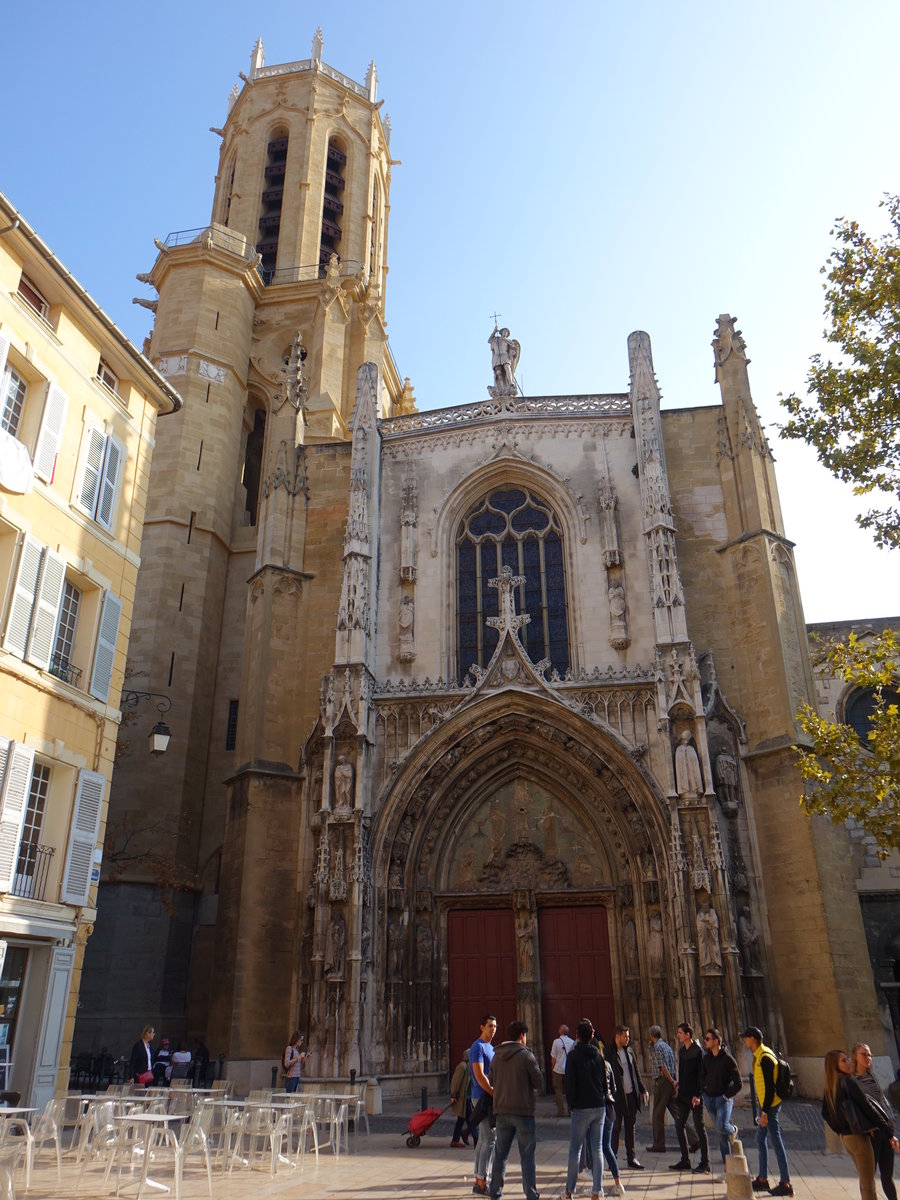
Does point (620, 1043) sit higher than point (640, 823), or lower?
lower

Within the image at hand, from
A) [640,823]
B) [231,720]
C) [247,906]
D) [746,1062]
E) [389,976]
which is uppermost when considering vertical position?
[231,720]

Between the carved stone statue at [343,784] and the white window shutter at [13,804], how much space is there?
624 centimetres

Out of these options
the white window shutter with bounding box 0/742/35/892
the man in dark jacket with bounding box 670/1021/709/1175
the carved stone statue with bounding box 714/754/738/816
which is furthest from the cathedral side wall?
the white window shutter with bounding box 0/742/35/892

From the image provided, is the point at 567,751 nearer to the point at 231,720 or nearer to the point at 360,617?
the point at 360,617

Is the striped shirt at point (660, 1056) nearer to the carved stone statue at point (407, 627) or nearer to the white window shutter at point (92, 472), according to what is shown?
the carved stone statue at point (407, 627)

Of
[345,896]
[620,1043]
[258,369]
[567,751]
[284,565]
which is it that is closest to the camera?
[620,1043]

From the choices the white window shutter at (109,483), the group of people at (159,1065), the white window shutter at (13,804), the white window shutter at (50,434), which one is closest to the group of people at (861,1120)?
the group of people at (159,1065)

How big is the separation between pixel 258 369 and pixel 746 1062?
21162 mm

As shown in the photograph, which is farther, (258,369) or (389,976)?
(258,369)

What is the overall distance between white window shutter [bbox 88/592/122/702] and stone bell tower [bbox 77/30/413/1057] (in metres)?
4.83

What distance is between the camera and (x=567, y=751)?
17.9 meters

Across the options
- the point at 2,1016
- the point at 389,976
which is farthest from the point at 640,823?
the point at 2,1016

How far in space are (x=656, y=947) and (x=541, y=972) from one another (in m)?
2.15

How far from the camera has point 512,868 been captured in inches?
705
